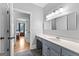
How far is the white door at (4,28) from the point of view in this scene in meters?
1.87

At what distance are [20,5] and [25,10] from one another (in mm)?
292

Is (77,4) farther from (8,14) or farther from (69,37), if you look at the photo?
(8,14)

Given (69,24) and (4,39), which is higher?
(69,24)

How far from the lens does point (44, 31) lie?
4074 millimetres

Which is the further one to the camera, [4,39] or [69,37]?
[69,37]

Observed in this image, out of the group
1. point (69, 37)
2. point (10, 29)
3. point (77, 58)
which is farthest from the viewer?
point (69, 37)

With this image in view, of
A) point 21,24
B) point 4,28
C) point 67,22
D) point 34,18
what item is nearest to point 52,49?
point 67,22

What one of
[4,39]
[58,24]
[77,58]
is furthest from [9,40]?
[58,24]

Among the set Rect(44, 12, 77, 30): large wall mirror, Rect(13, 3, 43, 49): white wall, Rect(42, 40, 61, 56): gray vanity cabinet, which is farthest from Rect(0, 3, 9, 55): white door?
Rect(13, 3, 43, 49): white wall

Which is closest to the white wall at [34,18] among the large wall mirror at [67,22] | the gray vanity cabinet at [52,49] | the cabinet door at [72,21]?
the large wall mirror at [67,22]

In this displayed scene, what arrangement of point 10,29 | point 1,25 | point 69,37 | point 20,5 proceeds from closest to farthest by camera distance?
point 10,29
point 1,25
point 69,37
point 20,5

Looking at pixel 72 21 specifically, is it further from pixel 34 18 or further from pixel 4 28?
pixel 34 18

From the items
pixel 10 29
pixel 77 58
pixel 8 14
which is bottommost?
pixel 77 58

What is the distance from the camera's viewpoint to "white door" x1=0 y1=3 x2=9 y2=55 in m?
1.87
